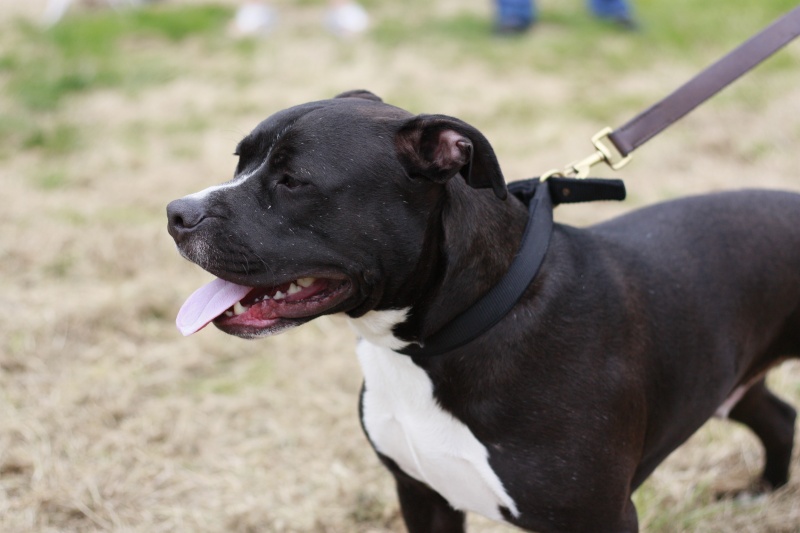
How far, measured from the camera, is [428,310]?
2.40 meters

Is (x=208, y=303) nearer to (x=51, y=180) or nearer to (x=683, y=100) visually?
(x=683, y=100)

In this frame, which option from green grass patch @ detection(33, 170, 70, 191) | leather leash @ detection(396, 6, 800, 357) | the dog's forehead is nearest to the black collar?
leather leash @ detection(396, 6, 800, 357)

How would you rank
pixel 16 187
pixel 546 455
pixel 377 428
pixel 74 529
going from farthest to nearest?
1. pixel 16 187
2. pixel 74 529
3. pixel 377 428
4. pixel 546 455

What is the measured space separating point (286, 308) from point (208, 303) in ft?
0.72

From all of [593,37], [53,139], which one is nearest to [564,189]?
[53,139]

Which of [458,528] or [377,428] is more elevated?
[377,428]

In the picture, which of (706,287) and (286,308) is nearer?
(286,308)

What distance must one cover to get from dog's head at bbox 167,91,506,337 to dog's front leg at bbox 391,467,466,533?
70 centimetres

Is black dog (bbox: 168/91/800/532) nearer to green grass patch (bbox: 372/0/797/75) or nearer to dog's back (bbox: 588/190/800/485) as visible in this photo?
dog's back (bbox: 588/190/800/485)

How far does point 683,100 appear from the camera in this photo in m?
2.90

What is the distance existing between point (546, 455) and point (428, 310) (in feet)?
1.52

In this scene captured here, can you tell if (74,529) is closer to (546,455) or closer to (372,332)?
(372,332)

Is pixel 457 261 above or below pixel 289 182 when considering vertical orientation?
below

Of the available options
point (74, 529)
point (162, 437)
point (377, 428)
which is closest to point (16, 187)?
point (162, 437)
